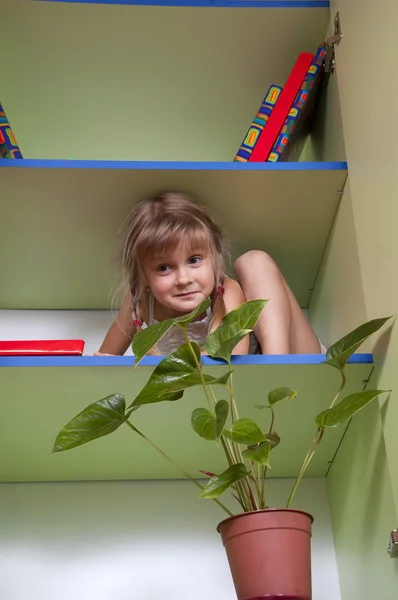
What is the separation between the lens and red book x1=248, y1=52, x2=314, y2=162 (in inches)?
56.2

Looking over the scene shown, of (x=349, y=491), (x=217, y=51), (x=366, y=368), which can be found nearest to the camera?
(x=366, y=368)

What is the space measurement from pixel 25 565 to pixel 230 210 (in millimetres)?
760

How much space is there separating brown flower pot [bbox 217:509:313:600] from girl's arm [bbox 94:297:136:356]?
59 cm

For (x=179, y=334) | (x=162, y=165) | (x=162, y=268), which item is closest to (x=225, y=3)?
(x=162, y=165)

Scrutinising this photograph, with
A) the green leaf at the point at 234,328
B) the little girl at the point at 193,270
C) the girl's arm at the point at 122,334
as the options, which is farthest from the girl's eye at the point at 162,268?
the green leaf at the point at 234,328

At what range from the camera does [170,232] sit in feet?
4.45

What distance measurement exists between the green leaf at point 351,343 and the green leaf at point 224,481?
0.73 feet

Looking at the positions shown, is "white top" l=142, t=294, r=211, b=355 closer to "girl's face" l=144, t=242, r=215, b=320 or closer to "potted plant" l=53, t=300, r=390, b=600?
"girl's face" l=144, t=242, r=215, b=320

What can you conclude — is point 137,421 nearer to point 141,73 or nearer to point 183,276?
point 183,276

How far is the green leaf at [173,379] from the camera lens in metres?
0.95

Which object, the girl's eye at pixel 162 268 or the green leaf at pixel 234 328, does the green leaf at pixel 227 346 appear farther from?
the girl's eye at pixel 162 268

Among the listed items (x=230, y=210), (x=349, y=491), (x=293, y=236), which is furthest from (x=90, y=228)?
(x=349, y=491)

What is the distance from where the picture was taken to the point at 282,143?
4.70 feet

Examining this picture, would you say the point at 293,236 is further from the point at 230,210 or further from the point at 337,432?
the point at 337,432
